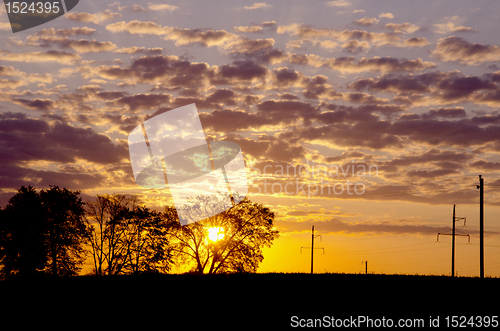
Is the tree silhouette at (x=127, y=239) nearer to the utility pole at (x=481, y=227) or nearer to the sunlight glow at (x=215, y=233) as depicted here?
the sunlight glow at (x=215, y=233)

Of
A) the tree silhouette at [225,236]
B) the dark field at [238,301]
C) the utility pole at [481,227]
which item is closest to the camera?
the dark field at [238,301]

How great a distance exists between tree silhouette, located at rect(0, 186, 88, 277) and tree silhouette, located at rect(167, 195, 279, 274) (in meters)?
12.0

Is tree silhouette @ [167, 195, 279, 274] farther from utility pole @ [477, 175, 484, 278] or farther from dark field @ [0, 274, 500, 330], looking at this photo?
dark field @ [0, 274, 500, 330]

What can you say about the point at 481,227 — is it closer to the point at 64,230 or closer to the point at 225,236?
the point at 225,236

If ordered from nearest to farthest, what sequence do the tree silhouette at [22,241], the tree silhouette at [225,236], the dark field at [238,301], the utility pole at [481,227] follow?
the dark field at [238,301], the utility pole at [481,227], the tree silhouette at [22,241], the tree silhouette at [225,236]

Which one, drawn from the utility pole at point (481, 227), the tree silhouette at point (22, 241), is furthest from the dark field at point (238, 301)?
the tree silhouette at point (22, 241)

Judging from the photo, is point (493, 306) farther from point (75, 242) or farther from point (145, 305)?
point (75, 242)

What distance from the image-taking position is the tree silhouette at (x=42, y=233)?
43.4m

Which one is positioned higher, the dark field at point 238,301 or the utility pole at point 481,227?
the utility pole at point 481,227

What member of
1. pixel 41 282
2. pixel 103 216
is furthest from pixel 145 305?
pixel 103 216

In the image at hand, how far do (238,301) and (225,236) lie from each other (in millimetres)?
36621

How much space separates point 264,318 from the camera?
1230 centimetres

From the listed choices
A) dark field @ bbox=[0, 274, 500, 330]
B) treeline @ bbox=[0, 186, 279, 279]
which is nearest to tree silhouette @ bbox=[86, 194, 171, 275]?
treeline @ bbox=[0, 186, 279, 279]

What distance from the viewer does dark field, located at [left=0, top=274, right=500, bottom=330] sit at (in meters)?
12.5
